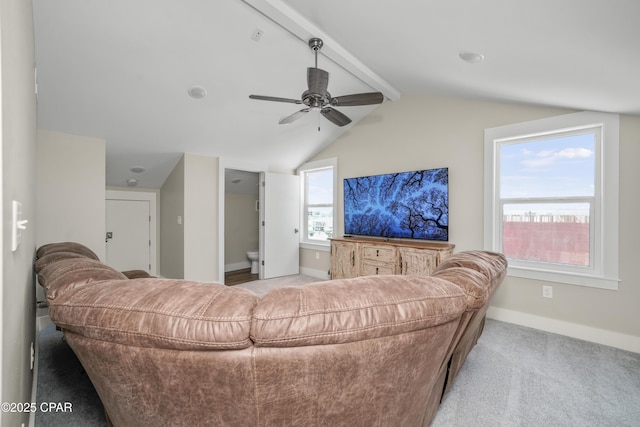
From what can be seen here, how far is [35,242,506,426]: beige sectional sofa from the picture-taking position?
0.83 metres

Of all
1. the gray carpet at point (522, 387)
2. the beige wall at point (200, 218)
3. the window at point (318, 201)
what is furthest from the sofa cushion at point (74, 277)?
the window at point (318, 201)

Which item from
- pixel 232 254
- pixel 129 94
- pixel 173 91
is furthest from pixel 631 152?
pixel 232 254

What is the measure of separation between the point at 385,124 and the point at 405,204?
134 cm

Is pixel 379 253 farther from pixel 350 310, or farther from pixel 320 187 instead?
pixel 350 310

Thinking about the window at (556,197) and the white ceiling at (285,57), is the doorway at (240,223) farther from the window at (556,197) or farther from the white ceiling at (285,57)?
the window at (556,197)

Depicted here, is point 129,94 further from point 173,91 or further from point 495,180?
point 495,180

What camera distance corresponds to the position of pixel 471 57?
2359mm

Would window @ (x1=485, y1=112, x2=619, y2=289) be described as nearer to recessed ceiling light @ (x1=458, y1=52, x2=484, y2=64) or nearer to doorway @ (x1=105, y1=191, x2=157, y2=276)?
recessed ceiling light @ (x1=458, y1=52, x2=484, y2=64)

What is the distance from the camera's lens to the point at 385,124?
4426 millimetres

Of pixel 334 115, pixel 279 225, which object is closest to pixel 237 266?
pixel 279 225

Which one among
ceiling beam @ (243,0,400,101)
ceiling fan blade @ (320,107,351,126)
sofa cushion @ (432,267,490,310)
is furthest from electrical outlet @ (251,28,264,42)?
sofa cushion @ (432,267,490,310)

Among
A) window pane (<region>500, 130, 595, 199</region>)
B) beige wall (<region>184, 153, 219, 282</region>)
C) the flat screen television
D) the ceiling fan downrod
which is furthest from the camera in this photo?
beige wall (<region>184, 153, 219, 282</region>)

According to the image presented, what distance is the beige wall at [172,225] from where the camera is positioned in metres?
4.41

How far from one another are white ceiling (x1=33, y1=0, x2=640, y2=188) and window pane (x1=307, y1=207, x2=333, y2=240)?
208 cm
